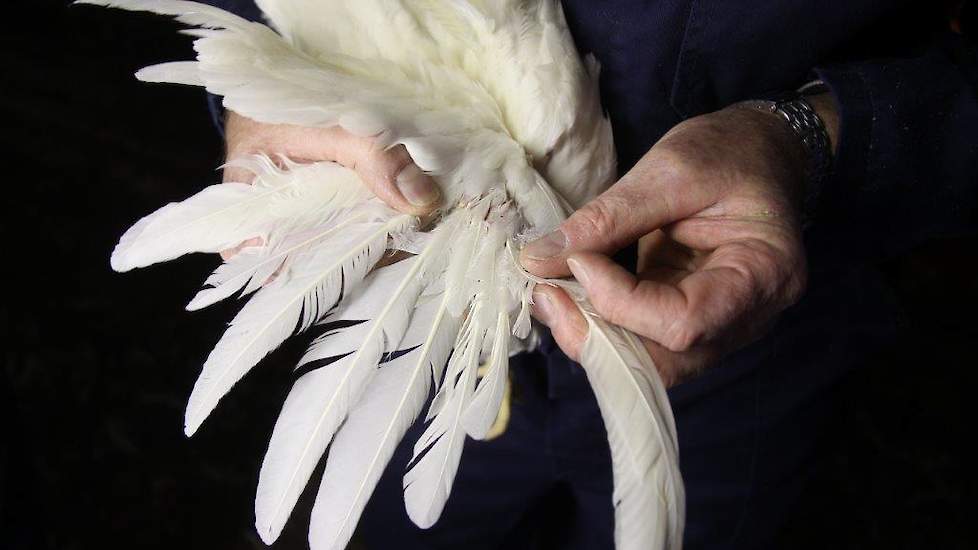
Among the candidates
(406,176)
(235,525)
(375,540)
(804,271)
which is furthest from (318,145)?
(235,525)

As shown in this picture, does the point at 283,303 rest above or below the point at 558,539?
above

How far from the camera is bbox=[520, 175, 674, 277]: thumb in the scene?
21.6 inches

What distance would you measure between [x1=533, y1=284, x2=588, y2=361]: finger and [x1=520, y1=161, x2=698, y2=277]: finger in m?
0.02

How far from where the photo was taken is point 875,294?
90 cm

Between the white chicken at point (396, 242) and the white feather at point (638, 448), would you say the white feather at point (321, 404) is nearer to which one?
the white chicken at point (396, 242)

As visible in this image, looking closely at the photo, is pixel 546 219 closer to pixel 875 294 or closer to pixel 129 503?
pixel 875 294

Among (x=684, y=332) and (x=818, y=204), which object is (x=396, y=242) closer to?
(x=684, y=332)

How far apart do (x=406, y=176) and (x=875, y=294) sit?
0.66 m

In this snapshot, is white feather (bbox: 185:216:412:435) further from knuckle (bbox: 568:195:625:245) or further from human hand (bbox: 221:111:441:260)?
knuckle (bbox: 568:195:625:245)

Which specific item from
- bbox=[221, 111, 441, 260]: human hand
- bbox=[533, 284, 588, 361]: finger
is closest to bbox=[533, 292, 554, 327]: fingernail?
bbox=[533, 284, 588, 361]: finger

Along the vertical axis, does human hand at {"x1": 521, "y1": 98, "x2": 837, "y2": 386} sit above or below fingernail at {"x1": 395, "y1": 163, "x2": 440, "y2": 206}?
below

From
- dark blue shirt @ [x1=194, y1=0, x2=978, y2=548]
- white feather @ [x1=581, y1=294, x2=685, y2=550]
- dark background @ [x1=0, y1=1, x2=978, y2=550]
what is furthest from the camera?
dark background @ [x1=0, y1=1, x2=978, y2=550]

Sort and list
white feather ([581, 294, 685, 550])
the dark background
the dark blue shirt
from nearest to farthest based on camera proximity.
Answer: white feather ([581, 294, 685, 550])
the dark blue shirt
the dark background

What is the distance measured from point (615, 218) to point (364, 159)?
193 mm
